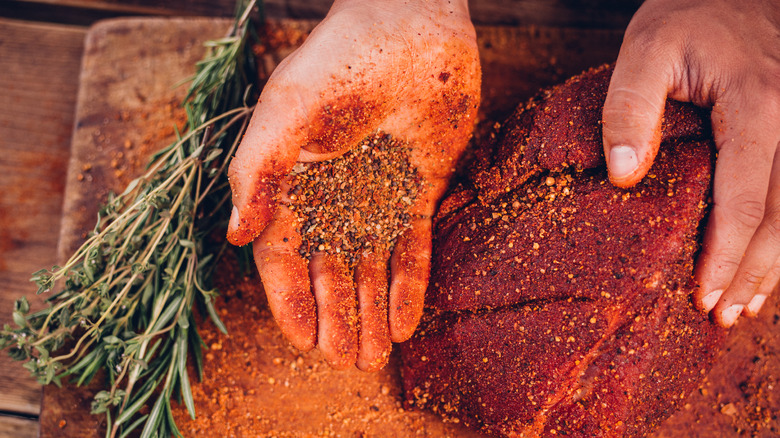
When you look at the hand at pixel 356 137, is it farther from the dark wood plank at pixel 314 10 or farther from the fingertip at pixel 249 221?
the dark wood plank at pixel 314 10

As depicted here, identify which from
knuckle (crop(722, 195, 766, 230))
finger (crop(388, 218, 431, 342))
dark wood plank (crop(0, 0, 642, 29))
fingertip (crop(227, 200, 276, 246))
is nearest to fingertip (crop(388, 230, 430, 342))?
finger (crop(388, 218, 431, 342))

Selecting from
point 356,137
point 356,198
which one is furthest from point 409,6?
point 356,198

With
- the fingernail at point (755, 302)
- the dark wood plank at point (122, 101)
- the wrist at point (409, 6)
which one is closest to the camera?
the wrist at point (409, 6)

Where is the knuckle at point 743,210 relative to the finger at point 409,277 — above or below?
above

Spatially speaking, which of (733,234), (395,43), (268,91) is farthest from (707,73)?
(268,91)

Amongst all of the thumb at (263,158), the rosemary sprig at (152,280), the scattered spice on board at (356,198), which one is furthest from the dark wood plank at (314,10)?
the thumb at (263,158)

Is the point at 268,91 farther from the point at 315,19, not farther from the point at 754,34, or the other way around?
the point at 754,34
